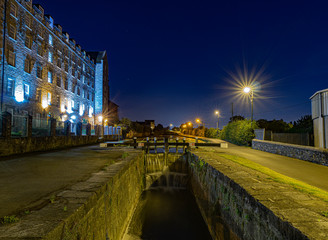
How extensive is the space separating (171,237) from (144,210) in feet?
7.63

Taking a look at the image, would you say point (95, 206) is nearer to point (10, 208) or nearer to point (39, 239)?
point (10, 208)

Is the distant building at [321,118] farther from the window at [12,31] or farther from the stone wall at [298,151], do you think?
the window at [12,31]

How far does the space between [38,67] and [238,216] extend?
25.1m

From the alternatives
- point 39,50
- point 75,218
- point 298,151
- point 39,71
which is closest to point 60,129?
point 39,71

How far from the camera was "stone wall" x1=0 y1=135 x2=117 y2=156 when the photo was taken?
9.65 metres

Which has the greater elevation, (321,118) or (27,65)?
(27,65)

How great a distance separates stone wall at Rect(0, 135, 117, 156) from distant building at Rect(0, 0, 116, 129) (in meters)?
6.25

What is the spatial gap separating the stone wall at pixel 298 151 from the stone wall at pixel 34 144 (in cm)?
1569

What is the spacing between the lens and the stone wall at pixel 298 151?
9.05 meters

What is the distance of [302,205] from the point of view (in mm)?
3146

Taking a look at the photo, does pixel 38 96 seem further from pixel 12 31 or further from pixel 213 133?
pixel 213 133

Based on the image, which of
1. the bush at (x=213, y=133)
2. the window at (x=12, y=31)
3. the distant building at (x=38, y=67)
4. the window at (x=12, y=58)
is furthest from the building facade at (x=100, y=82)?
the bush at (x=213, y=133)

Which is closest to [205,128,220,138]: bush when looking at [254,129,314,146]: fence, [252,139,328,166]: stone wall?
[254,129,314,146]: fence

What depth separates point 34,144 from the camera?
11984 millimetres
